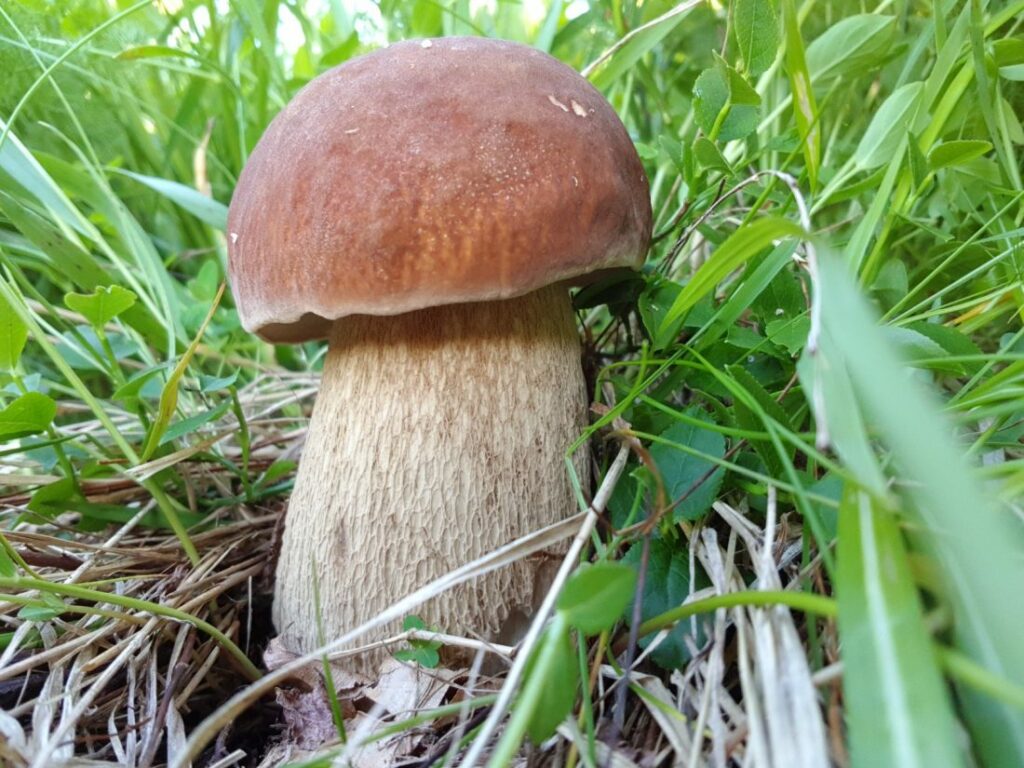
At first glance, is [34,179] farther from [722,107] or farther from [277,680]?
[722,107]

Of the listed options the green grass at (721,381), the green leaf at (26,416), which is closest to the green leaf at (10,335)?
the green grass at (721,381)

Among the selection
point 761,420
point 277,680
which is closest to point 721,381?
point 761,420

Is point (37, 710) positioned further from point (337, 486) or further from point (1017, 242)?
point (1017, 242)

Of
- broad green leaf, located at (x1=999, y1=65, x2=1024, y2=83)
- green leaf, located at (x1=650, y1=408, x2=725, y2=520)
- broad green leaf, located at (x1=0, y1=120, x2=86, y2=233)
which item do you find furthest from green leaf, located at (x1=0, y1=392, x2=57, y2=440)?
broad green leaf, located at (x1=999, y1=65, x2=1024, y2=83)

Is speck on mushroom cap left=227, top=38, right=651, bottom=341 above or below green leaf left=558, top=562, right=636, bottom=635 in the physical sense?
above

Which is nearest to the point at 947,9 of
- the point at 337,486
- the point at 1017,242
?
the point at 1017,242

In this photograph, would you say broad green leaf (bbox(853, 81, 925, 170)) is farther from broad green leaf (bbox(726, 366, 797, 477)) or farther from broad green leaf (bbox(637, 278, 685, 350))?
broad green leaf (bbox(726, 366, 797, 477))
